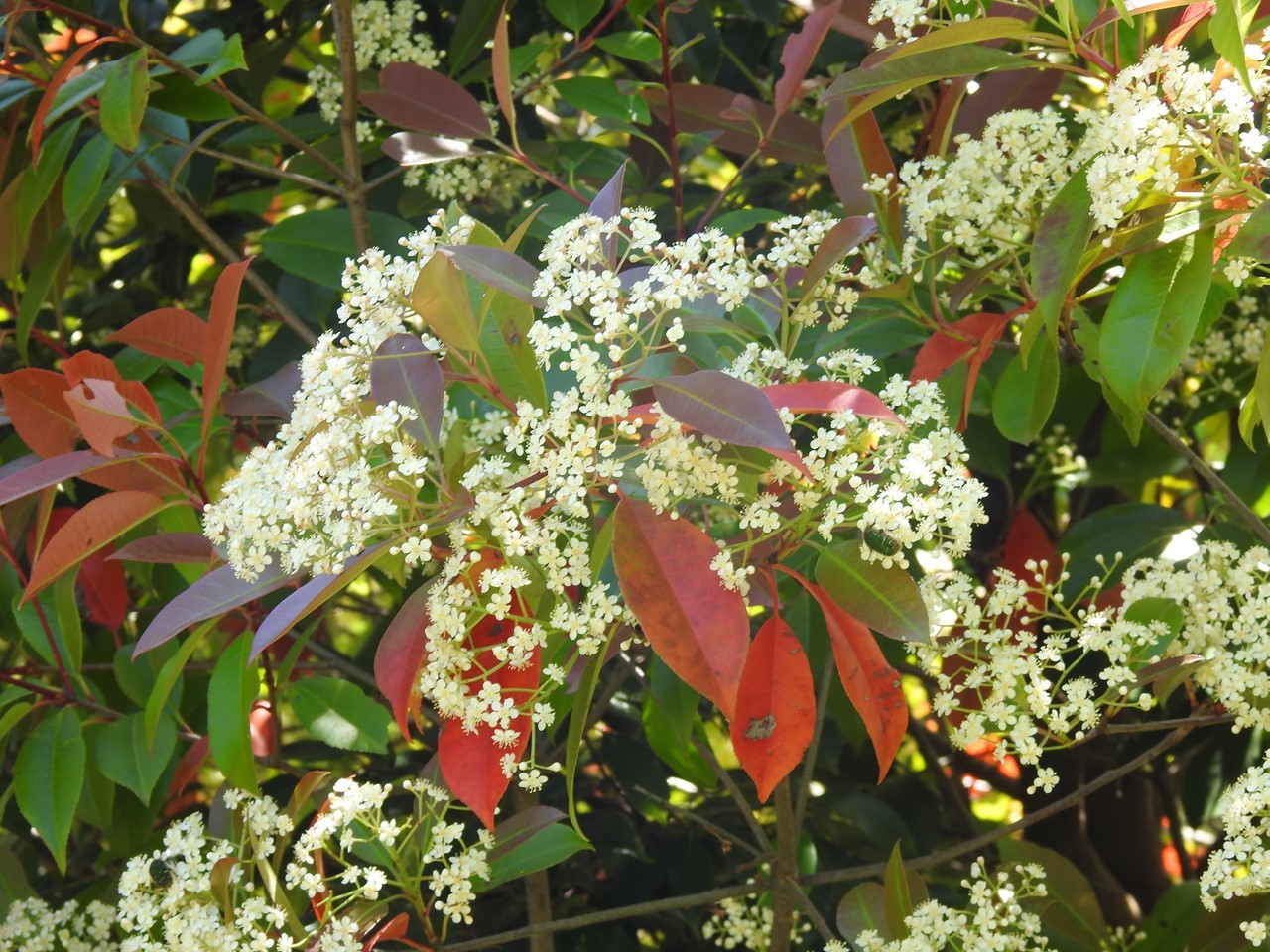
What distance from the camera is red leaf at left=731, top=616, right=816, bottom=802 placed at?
0.99 metres

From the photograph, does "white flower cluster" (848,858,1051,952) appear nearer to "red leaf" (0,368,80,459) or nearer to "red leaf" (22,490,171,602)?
"red leaf" (22,490,171,602)

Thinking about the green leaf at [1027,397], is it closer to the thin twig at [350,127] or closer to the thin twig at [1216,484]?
the thin twig at [1216,484]

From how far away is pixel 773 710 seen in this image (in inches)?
39.9

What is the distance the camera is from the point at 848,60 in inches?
71.8

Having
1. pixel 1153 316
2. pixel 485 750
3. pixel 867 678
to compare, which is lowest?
pixel 485 750

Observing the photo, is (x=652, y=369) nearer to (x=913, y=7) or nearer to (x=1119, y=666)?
(x=913, y=7)

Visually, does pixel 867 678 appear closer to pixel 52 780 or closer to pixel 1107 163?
pixel 1107 163

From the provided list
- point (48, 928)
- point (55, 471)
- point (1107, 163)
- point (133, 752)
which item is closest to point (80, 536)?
point (55, 471)

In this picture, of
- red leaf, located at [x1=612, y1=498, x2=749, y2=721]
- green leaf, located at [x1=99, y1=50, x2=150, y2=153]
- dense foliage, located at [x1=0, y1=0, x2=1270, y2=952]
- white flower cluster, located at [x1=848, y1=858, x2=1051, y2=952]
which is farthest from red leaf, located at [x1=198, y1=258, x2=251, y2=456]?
white flower cluster, located at [x1=848, y1=858, x2=1051, y2=952]

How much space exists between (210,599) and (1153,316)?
0.78 meters

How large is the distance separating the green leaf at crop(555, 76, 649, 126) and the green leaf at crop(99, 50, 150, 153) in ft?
1.72

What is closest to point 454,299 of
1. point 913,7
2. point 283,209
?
point 913,7

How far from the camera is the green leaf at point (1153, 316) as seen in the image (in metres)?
0.98

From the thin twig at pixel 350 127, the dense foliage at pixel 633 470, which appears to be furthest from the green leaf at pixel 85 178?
the thin twig at pixel 350 127
